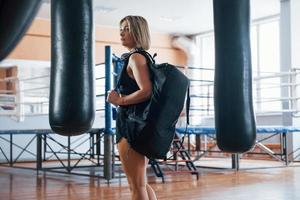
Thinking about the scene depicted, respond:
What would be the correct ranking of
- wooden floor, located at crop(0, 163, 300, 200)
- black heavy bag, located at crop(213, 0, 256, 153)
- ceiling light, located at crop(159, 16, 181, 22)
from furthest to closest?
ceiling light, located at crop(159, 16, 181, 22) → wooden floor, located at crop(0, 163, 300, 200) → black heavy bag, located at crop(213, 0, 256, 153)

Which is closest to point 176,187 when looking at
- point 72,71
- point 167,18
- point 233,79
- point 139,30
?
point 139,30

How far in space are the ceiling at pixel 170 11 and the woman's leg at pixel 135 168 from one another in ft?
16.8

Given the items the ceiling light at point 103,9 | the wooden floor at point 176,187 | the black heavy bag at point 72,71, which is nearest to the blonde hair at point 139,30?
the black heavy bag at point 72,71

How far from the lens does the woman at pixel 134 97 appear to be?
1580mm

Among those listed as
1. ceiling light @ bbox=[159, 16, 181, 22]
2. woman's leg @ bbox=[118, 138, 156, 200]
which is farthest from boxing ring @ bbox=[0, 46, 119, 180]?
ceiling light @ bbox=[159, 16, 181, 22]

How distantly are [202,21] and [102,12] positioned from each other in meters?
1.85

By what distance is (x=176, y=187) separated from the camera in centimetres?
371

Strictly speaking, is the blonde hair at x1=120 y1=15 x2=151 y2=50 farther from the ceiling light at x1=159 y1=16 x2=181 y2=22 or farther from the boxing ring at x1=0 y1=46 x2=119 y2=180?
the ceiling light at x1=159 y1=16 x2=181 y2=22

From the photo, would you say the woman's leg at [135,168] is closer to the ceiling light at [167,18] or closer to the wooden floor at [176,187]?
the wooden floor at [176,187]

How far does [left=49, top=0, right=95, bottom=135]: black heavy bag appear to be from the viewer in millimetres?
1064

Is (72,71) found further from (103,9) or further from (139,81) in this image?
(103,9)

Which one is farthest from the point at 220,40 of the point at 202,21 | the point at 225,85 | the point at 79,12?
the point at 202,21

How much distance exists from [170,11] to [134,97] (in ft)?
20.0

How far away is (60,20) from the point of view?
3.49ft
